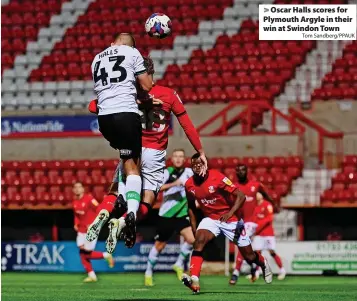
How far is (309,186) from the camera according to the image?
66.4ft

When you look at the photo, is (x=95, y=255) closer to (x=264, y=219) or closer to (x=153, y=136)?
(x=264, y=219)

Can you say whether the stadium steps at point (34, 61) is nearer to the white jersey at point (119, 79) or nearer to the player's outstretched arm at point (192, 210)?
the player's outstretched arm at point (192, 210)

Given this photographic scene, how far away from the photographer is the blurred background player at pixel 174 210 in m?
15.5

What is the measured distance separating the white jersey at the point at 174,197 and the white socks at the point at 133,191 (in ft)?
22.4

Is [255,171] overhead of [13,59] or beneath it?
beneath

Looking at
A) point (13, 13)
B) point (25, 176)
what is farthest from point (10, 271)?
point (13, 13)

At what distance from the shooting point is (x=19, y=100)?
2497 centimetres

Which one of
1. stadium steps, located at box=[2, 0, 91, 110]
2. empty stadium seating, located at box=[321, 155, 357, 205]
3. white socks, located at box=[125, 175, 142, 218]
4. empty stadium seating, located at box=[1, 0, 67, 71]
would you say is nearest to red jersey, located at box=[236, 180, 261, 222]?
empty stadium seating, located at box=[321, 155, 357, 205]

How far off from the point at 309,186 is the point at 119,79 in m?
12.3

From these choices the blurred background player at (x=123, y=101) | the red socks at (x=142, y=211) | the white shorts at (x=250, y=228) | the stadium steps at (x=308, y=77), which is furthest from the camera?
the stadium steps at (x=308, y=77)

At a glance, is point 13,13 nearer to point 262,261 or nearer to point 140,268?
point 140,268

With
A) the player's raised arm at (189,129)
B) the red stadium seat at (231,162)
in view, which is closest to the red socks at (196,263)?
the player's raised arm at (189,129)

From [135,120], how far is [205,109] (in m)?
14.0

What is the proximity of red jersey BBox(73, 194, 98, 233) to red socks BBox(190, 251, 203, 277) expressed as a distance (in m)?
6.50
